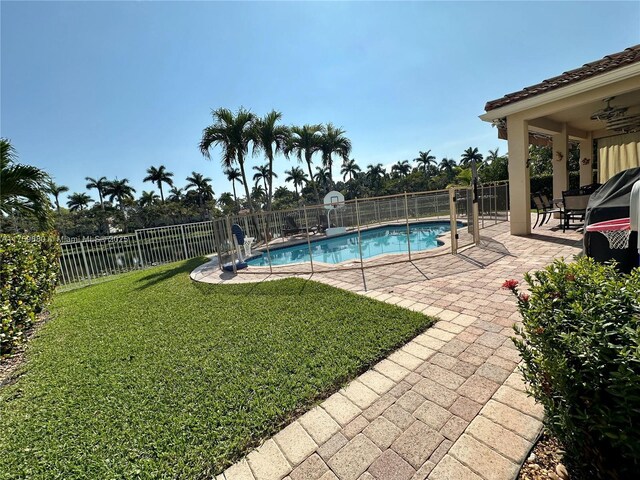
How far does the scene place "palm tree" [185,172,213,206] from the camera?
44.6 metres

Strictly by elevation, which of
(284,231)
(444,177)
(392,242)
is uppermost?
(444,177)

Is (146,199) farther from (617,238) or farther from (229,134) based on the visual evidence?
(617,238)

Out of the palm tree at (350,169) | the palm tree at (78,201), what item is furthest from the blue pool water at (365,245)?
the palm tree at (78,201)

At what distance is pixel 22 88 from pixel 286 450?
1027 centimetres

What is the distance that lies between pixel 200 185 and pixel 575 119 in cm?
4671

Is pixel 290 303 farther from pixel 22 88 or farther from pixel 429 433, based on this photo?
pixel 22 88

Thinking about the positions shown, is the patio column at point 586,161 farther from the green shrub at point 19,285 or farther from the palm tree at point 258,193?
the palm tree at point 258,193

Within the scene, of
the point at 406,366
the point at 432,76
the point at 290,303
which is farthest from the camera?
the point at 432,76

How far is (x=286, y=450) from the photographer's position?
177 centimetres

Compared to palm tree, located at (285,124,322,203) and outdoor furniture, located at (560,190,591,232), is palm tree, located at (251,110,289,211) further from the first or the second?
outdoor furniture, located at (560,190,591,232)

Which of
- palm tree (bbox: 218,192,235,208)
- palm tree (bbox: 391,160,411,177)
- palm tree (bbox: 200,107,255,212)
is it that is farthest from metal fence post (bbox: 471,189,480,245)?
palm tree (bbox: 218,192,235,208)

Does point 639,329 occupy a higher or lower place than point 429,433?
higher

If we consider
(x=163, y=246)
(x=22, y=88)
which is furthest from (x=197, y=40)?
(x=163, y=246)

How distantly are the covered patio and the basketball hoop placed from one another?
4.73m
